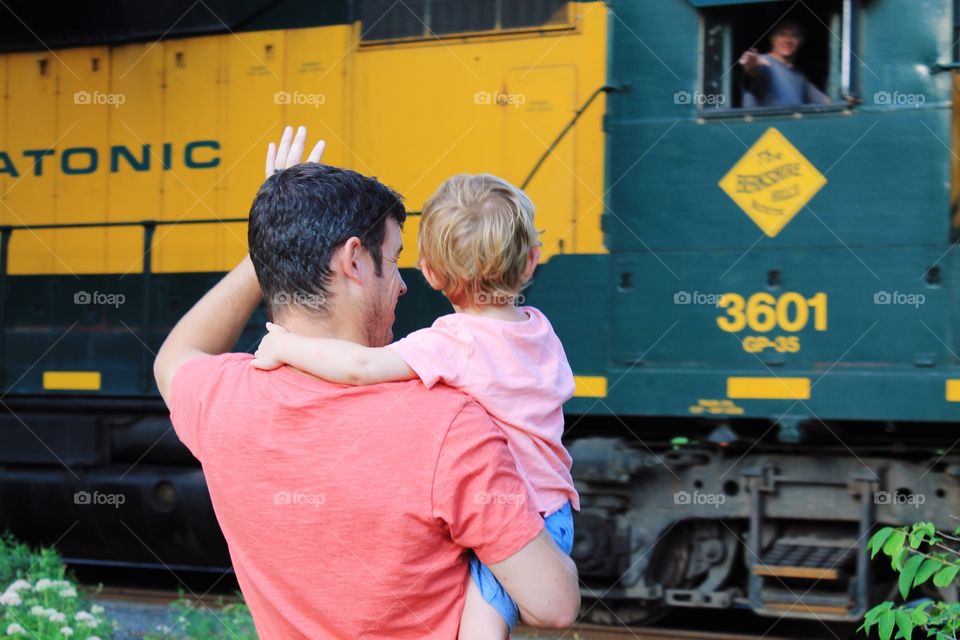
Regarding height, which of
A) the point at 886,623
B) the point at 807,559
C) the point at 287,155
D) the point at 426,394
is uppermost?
the point at 287,155

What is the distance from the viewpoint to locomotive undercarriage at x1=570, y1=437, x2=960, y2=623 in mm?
4742

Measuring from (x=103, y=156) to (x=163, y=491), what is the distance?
2.15 m

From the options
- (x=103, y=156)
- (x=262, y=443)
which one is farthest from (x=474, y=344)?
(x=103, y=156)

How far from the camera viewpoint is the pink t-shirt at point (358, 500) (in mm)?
1370

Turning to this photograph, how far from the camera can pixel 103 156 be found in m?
6.65

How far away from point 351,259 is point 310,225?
0.26 feet

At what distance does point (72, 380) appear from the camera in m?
6.48

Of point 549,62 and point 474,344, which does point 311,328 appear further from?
point 549,62

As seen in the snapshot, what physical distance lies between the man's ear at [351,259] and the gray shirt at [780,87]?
374 centimetres

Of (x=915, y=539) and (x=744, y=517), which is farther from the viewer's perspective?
(x=744, y=517)

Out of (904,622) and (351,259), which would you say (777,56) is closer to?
(904,622)

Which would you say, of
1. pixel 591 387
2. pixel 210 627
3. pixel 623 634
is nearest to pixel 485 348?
pixel 210 627

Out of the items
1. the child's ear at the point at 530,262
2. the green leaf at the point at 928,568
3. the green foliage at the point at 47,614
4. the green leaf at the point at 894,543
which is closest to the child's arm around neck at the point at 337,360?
the child's ear at the point at 530,262

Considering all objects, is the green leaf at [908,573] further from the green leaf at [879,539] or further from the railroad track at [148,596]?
the railroad track at [148,596]
